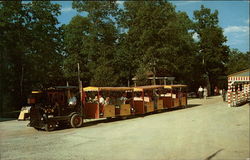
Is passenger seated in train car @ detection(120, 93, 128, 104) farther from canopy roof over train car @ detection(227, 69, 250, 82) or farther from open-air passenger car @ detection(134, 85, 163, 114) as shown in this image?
canopy roof over train car @ detection(227, 69, 250, 82)

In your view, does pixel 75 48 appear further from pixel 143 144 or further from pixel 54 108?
pixel 143 144

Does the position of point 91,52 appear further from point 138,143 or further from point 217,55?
point 138,143

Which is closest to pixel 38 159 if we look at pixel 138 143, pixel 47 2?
pixel 138 143

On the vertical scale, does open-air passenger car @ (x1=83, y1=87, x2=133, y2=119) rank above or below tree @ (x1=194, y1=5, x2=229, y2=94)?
below

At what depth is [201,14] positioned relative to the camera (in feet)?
177

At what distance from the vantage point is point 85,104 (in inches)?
734

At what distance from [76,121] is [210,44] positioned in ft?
133

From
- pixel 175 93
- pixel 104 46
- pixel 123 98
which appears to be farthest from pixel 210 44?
pixel 123 98

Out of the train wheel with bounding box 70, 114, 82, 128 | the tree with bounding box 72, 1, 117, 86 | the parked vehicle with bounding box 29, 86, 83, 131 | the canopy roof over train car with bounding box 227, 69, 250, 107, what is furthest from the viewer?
the tree with bounding box 72, 1, 117, 86

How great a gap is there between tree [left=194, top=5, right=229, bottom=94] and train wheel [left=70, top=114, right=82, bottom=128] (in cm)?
3956

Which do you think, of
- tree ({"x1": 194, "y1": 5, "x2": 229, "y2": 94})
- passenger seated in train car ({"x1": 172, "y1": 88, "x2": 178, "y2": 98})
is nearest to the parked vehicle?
passenger seated in train car ({"x1": 172, "y1": 88, "x2": 178, "y2": 98})

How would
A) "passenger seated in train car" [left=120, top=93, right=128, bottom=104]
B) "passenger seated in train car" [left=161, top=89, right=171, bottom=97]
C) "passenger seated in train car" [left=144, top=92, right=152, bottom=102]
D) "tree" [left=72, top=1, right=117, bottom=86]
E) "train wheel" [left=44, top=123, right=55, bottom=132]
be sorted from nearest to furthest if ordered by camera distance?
"train wheel" [left=44, top=123, right=55, bottom=132]
"passenger seated in train car" [left=120, top=93, right=128, bottom=104]
"passenger seated in train car" [left=144, top=92, right=152, bottom=102]
"passenger seated in train car" [left=161, top=89, right=171, bottom=97]
"tree" [left=72, top=1, right=117, bottom=86]

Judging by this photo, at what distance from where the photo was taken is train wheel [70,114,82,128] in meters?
16.8

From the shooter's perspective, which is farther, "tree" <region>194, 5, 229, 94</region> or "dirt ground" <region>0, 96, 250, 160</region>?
"tree" <region>194, 5, 229, 94</region>
